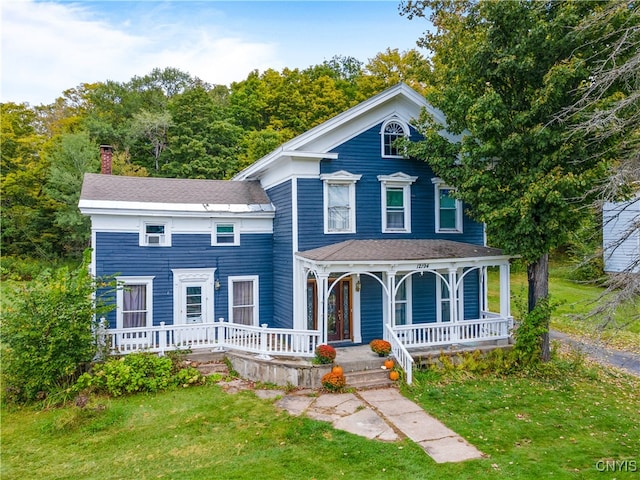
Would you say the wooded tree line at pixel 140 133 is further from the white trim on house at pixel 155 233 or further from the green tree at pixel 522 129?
the white trim on house at pixel 155 233

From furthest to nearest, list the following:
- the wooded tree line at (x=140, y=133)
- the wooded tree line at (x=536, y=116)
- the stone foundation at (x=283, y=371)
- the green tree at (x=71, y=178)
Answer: the wooded tree line at (x=140, y=133) → the green tree at (x=71, y=178) → the stone foundation at (x=283, y=371) → the wooded tree line at (x=536, y=116)

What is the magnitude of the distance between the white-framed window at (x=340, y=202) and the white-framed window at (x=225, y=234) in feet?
10.7

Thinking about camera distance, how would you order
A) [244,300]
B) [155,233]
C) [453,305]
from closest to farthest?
1. [453,305]
2. [155,233]
3. [244,300]

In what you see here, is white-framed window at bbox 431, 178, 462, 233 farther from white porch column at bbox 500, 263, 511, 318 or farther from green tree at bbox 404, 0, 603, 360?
white porch column at bbox 500, 263, 511, 318

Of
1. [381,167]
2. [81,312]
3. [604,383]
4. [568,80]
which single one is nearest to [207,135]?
[381,167]

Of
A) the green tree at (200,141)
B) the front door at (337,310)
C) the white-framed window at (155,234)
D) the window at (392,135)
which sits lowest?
the front door at (337,310)

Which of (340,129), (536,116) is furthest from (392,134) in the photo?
(536,116)

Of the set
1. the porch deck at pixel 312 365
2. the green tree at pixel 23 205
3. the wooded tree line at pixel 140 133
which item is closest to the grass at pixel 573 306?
the porch deck at pixel 312 365

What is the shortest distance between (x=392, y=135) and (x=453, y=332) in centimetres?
658

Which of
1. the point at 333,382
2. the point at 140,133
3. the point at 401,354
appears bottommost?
the point at 333,382

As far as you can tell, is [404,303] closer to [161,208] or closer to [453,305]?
[453,305]

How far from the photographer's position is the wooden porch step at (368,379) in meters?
10.0

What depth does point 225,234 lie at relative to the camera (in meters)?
13.7

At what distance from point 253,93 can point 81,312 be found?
113 ft
